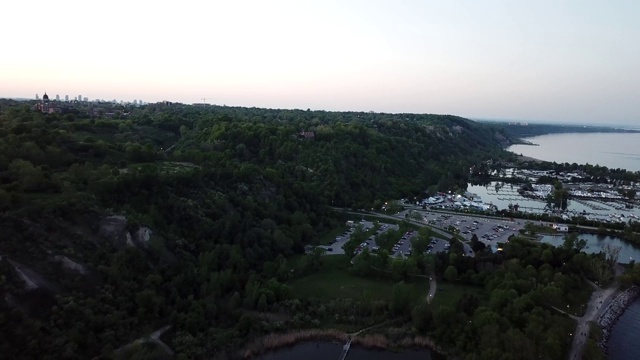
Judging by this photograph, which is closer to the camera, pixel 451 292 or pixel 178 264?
pixel 178 264

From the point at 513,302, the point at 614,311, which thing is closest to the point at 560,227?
the point at 614,311

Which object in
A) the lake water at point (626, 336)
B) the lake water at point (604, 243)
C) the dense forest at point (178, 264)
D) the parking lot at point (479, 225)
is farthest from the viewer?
the parking lot at point (479, 225)

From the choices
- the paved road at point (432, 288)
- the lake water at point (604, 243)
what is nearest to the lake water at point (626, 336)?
the paved road at point (432, 288)

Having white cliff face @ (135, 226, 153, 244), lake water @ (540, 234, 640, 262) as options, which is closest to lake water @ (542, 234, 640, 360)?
lake water @ (540, 234, 640, 262)

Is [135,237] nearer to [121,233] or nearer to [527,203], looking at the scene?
[121,233]

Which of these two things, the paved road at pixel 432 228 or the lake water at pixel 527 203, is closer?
the paved road at pixel 432 228

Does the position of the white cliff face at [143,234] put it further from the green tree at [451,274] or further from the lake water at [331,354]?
the green tree at [451,274]
